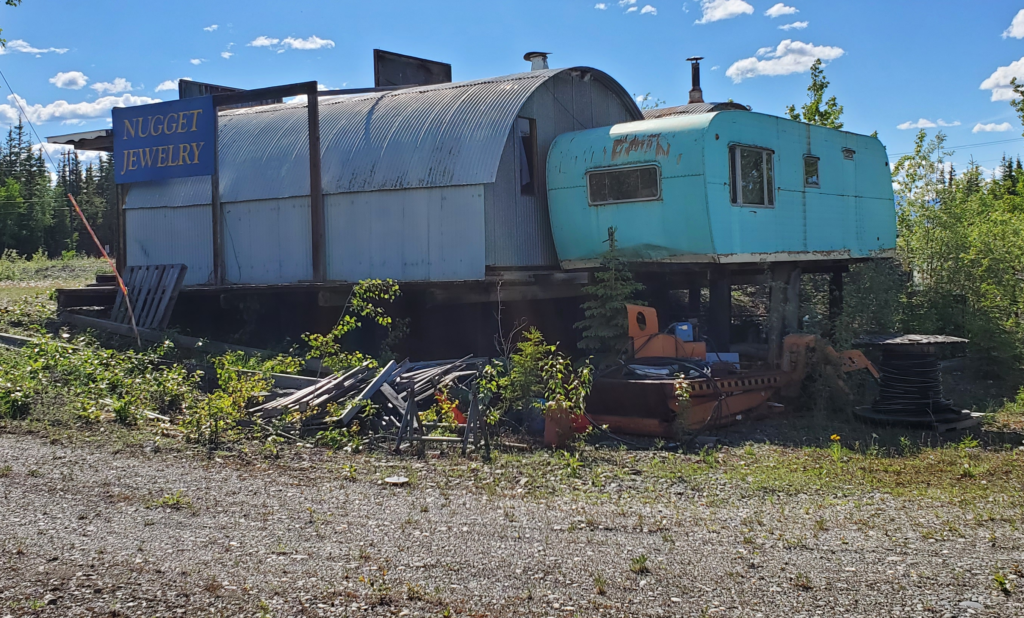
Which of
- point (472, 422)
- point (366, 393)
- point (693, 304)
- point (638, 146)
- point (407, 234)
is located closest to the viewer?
point (472, 422)

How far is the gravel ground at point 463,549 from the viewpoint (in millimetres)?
4320

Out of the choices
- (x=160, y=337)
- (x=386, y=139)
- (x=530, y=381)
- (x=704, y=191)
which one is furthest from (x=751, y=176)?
(x=160, y=337)

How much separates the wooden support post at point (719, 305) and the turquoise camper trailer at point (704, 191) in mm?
455

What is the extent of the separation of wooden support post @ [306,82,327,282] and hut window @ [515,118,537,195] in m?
3.12

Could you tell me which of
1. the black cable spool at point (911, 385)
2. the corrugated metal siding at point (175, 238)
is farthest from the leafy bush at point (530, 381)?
the corrugated metal siding at point (175, 238)

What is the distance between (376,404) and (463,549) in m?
4.13

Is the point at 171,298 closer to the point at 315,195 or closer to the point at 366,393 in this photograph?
the point at 315,195

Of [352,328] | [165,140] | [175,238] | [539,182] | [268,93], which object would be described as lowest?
[352,328]

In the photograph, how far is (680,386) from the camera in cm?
894

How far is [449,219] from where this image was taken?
13.2m

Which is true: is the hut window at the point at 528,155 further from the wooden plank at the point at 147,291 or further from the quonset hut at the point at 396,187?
the wooden plank at the point at 147,291

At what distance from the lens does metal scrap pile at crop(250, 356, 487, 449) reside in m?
8.50

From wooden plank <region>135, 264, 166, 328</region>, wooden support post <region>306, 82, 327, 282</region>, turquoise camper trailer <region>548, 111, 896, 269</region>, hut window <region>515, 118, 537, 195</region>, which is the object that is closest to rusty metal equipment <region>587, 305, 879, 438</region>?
turquoise camper trailer <region>548, 111, 896, 269</region>

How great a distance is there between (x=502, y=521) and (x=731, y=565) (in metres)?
1.59
